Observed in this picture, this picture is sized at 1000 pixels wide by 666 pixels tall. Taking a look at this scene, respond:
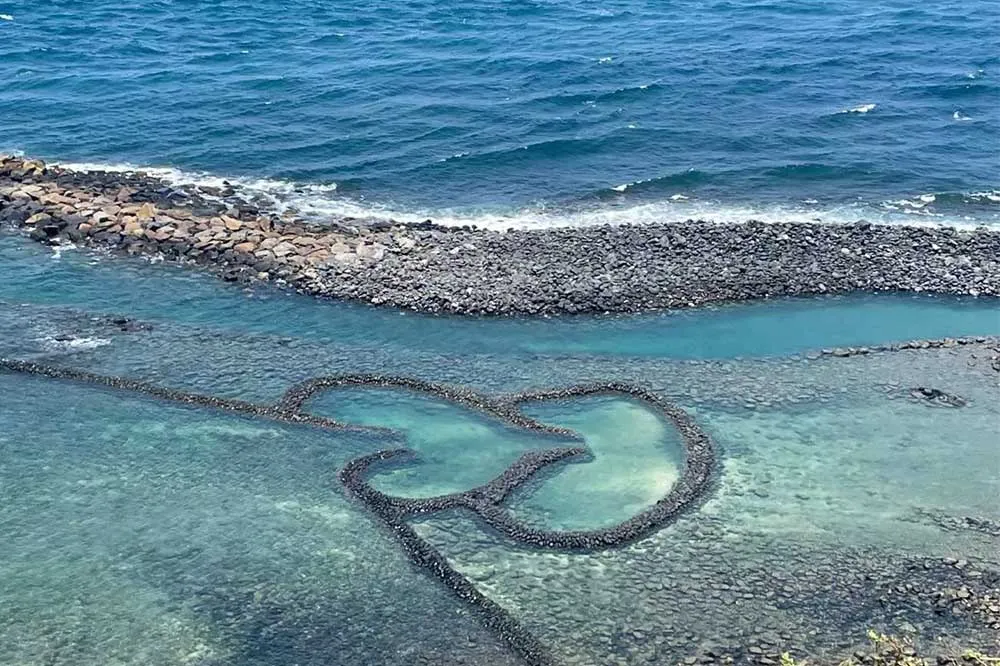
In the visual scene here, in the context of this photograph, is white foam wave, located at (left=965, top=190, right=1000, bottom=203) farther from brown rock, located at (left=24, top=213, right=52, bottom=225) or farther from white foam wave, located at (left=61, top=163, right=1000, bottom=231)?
brown rock, located at (left=24, top=213, right=52, bottom=225)

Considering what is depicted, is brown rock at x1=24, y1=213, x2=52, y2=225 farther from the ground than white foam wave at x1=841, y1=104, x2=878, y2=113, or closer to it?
closer to it

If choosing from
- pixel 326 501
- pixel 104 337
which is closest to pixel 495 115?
pixel 104 337

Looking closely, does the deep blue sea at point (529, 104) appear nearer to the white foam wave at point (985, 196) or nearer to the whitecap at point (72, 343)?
the white foam wave at point (985, 196)

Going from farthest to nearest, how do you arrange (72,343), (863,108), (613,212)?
(863,108)
(613,212)
(72,343)

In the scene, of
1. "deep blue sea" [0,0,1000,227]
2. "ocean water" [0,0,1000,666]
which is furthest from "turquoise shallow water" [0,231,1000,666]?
"deep blue sea" [0,0,1000,227]

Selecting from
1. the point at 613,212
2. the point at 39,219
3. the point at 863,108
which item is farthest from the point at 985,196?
the point at 39,219

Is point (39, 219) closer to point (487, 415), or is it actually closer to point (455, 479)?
point (487, 415)
